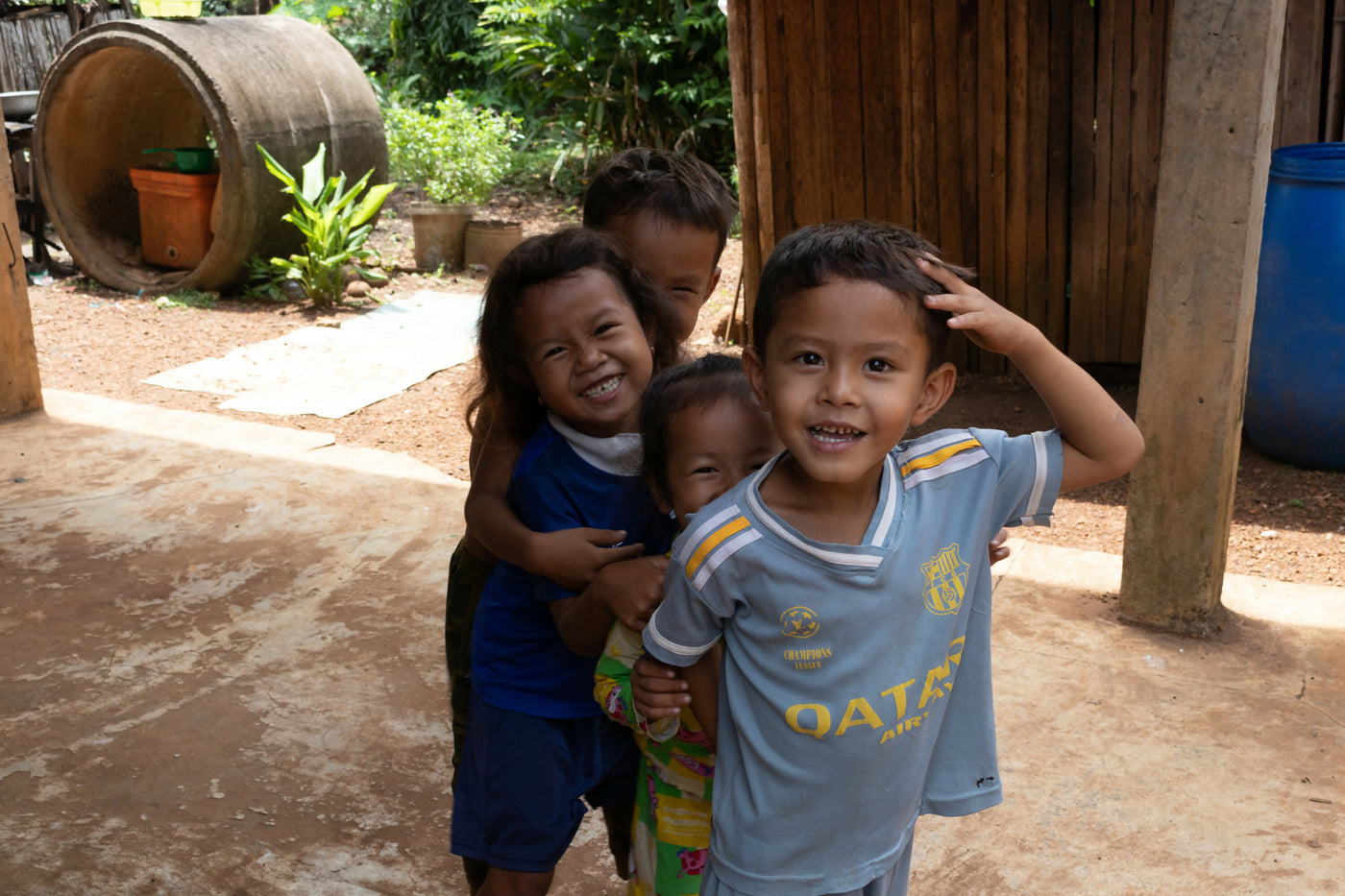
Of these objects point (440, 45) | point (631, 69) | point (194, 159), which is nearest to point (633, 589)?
point (194, 159)

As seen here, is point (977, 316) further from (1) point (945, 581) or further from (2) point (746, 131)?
(2) point (746, 131)

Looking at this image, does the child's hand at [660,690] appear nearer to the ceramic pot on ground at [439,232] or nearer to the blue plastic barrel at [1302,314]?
the blue plastic barrel at [1302,314]

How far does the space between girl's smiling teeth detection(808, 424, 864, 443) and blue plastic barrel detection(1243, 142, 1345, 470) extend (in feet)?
13.3

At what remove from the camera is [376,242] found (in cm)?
1008

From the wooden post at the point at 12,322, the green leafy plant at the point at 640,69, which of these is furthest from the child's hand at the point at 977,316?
the green leafy plant at the point at 640,69

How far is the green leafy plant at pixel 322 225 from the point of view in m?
8.19

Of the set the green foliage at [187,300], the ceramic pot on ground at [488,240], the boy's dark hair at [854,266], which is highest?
the boy's dark hair at [854,266]

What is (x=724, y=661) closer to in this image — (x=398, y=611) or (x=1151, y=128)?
(x=398, y=611)

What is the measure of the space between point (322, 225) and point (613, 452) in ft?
23.1

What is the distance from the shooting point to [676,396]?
154 centimetres

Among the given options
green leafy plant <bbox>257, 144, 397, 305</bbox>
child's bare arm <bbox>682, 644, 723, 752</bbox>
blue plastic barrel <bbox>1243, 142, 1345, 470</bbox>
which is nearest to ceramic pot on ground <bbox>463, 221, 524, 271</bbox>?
green leafy plant <bbox>257, 144, 397, 305</bbox>

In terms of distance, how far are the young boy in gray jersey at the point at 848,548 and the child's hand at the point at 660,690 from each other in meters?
0.03

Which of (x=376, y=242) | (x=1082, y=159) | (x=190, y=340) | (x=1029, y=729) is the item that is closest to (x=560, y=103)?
(x=376, y=242)

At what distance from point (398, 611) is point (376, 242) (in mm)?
6971
